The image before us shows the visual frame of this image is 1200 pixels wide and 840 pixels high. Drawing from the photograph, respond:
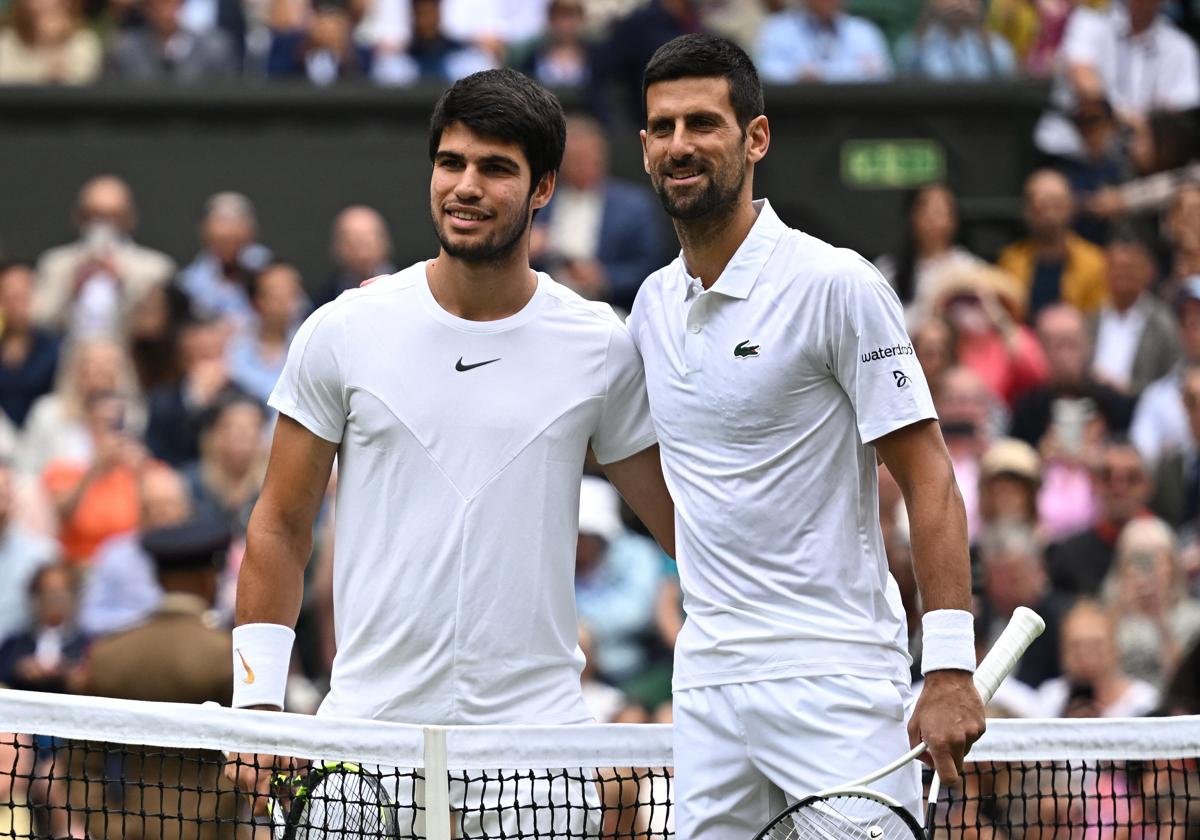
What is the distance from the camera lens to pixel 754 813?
4379mm

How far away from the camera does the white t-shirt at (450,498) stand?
4566mm

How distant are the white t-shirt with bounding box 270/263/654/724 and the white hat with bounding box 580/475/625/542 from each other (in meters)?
4.33

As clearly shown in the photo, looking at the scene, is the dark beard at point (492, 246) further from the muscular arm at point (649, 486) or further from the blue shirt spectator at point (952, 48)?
the blue shirt spectator at point (952, 48)

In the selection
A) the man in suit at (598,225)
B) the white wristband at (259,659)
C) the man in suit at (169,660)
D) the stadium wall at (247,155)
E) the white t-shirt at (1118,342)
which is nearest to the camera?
the white wristband at (259,659)

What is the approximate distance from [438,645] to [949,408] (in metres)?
6.05

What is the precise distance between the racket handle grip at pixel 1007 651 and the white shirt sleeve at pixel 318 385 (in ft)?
4.92

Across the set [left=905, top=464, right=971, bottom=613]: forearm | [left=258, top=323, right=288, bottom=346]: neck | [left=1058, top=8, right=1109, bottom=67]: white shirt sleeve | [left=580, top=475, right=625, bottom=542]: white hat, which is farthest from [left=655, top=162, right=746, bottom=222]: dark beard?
[left=1058, top=8, right=1109, bottom=67]: white shirt sleeve

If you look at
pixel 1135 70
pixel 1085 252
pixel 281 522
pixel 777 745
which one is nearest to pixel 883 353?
pixel 777 745

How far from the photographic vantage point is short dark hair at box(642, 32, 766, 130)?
14.8ft

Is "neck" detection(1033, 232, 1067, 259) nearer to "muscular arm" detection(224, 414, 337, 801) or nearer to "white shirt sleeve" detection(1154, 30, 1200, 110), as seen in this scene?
"white shirt sleeve" detection(1154, 30, 1200, 110)

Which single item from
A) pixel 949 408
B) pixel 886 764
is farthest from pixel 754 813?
pixel 949 408

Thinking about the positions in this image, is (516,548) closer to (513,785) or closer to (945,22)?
(513,785)

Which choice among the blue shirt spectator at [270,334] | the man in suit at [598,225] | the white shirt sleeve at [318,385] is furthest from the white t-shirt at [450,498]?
the man in suit at [598,225]

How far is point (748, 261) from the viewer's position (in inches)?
178
